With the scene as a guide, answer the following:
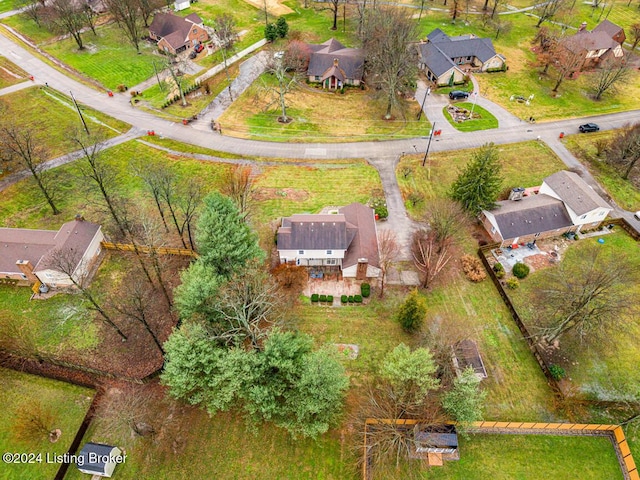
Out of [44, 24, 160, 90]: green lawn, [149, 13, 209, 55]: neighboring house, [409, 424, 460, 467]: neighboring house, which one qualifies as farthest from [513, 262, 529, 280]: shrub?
[149, 13, 209, 55]: neighboring house

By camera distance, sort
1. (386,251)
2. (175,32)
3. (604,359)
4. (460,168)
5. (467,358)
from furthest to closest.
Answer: (175,32)
(460,168)
(386,251)
(604,359)
(467,358)

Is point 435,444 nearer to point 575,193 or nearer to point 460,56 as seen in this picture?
point 575,193

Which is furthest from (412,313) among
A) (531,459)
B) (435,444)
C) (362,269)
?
(531,459)

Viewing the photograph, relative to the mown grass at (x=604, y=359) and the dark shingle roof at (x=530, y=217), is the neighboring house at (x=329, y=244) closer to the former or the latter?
the dark shingle roof at (x=530, y=217)

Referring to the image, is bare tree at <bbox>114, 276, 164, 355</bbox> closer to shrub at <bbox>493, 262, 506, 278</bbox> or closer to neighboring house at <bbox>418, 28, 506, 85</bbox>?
shrub at <bbox>493, 262, 506, 278</bbox>

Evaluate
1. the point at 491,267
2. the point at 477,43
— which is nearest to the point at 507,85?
the point at 477,43

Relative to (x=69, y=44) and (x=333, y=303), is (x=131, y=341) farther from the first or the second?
(x=69, y=44)

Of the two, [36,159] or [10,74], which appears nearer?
[36,159]
